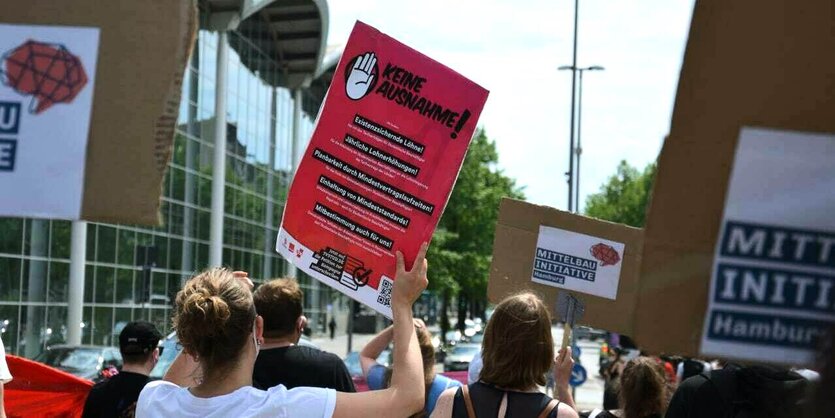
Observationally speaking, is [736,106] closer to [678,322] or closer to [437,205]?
[678,322]

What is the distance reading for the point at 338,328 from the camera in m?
61.8

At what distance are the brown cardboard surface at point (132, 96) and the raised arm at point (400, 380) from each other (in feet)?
3.67

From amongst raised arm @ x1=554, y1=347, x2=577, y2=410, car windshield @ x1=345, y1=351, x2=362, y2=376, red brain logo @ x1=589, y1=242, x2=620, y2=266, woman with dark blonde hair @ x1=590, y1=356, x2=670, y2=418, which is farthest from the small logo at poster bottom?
car windshield @ x1=345, y1=351, x2=362, y2=376

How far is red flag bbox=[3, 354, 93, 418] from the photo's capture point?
5941 millimetres

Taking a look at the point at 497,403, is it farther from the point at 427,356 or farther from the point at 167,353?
the point at 167,353

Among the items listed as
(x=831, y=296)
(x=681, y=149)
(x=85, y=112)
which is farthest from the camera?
(x=85, y=112)

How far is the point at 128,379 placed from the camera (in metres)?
5.02

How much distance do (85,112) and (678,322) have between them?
125 cm

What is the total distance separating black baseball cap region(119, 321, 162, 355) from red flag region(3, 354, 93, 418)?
0.95 m

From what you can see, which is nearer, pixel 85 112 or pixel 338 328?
pixel 85 112

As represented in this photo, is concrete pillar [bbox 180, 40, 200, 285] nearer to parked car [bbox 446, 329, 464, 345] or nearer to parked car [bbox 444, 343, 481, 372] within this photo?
parked car [bbox 444, 343, 481, 372]

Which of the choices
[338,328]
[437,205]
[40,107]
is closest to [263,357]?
[437,205]

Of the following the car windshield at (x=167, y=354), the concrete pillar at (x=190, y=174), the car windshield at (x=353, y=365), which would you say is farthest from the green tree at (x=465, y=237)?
the car windshield at (x=167, y=354)

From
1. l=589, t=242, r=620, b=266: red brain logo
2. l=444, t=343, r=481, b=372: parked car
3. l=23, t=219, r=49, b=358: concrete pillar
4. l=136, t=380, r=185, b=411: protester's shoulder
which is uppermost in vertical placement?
l=589, t=242, r=620, b=266: red brain logo
